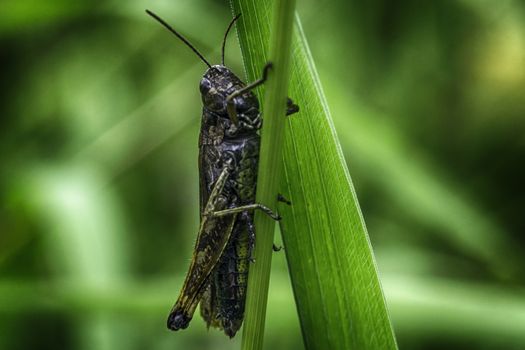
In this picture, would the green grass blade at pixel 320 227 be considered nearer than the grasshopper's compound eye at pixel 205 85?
Yes

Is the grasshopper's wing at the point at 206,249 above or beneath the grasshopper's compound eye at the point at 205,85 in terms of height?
beneath

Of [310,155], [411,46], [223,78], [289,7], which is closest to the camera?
[289,7]

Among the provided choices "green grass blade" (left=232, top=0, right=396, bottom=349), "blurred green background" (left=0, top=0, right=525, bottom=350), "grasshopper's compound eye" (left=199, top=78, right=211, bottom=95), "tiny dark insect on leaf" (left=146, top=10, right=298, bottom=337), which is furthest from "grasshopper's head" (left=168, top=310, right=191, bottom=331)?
"grasshopper's compound eye" (left=199, top=78, right=211, bottom=95)

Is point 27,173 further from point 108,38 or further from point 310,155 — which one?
point 310,155

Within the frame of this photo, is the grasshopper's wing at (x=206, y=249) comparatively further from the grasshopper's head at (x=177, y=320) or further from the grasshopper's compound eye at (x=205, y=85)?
the grasshopper's compound eye at (x=205, y=85)

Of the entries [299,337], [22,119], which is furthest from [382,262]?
[22,119]

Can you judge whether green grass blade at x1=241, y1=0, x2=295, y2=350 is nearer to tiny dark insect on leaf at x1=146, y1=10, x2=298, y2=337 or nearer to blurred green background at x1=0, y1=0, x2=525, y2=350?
tiny dark insect on leaf at x1=146, y1=10, x2=298, y2=337

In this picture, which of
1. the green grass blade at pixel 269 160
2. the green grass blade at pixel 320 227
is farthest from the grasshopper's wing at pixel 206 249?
the green grass blade at pixel 269 160
